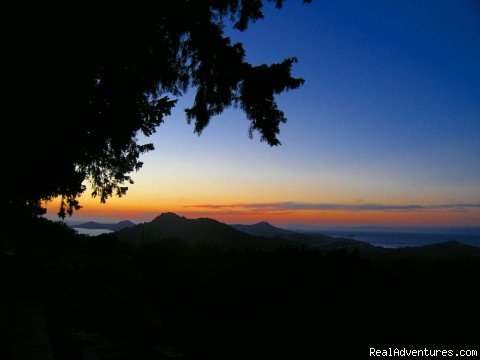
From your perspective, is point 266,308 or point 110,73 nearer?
point 110,73

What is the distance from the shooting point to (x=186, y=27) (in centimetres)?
380

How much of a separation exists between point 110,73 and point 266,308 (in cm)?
469

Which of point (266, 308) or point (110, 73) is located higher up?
point (110, 73)

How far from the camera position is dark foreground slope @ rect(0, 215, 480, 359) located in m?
4.79

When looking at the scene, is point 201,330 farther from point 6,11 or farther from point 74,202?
point 74,202

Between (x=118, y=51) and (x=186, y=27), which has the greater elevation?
(x=186, y=27)

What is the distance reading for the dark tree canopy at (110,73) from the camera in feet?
10.0

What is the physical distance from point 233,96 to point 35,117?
6.94ft

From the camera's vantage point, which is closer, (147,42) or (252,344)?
(147,42)

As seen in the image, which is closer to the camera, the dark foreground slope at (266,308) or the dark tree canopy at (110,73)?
the dark tree canopy at (110,73)

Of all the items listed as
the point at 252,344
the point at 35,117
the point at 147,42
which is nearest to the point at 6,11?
the point at 35,117

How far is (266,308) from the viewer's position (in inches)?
231

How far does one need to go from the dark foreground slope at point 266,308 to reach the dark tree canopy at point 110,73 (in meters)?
2.58

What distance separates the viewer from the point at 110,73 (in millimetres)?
3926
